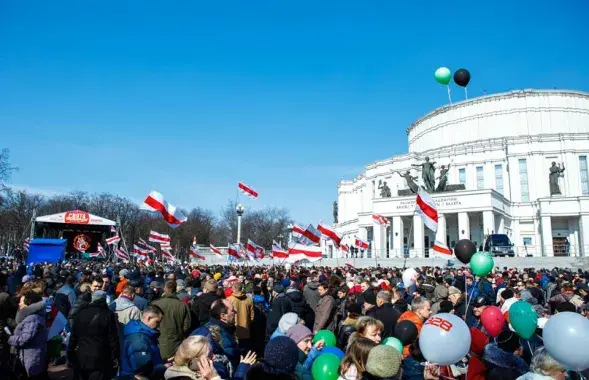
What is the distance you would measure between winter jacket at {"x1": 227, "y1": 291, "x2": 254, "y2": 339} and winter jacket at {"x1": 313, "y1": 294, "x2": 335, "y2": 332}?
1215mm

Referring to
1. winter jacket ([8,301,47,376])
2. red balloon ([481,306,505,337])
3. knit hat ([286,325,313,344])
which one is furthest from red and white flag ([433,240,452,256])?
winter jacket ([8,301,47,376])

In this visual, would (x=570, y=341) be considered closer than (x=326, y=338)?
Yes

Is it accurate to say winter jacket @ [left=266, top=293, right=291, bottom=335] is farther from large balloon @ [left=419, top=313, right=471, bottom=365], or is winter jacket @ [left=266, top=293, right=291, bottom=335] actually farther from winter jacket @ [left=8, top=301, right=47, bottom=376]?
large balloon @ [left=419, top=313, right=471, bottom=365]

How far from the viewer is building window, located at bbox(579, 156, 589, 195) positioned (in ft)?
170

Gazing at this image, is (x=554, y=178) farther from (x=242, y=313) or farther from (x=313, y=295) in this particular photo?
(x=242, y=313)

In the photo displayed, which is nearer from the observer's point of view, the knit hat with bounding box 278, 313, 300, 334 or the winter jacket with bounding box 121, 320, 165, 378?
the winter jacket with bounding box 121, 320, 165, 378

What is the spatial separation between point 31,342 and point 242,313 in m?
2.96

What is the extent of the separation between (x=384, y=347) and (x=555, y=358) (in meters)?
1.52

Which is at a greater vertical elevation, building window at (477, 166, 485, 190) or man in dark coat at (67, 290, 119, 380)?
building window at (477, 166, 485, 190)

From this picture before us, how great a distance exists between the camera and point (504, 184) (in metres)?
55.8

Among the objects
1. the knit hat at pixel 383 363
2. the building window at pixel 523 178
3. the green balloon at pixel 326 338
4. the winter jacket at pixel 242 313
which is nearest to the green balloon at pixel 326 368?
the knit hat at pixel 383 363

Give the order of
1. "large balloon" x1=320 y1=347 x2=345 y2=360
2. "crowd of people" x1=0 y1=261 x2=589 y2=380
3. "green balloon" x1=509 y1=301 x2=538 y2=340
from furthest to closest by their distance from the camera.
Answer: "green balloon" x1=509 y1=301 x2=538 y2=340, "large balloon" x1=320 y1=347 x2=345 y2=360, "crowd of people" x1=0 y1=261 x2=589 y2=380

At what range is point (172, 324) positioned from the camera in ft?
21.7

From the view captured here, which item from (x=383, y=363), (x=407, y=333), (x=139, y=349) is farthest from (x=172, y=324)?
(x=383, y=363)
